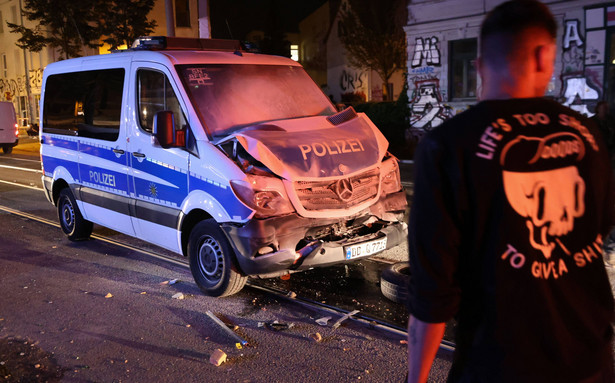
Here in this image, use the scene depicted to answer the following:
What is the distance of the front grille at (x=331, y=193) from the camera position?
507 centimetres

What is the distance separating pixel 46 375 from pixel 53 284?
7.27ft

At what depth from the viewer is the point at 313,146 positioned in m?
5.22

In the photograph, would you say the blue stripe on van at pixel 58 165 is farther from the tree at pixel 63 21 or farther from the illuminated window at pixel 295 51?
the illuminated window at pixel 295 51

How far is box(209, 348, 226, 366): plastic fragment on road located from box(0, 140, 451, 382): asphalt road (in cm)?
4

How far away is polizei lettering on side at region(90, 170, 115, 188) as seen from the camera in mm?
6632

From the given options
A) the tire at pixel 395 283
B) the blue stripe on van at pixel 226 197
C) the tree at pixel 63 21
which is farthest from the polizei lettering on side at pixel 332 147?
the tree at pixel 63 21

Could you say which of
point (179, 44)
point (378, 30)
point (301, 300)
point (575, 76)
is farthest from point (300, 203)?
point (378, 30)

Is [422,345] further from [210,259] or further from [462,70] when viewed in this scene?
[462,70]

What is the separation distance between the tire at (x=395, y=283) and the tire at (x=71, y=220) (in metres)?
4.36

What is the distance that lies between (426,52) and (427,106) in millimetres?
2007

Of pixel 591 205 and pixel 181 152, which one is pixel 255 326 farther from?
pixel 591 205

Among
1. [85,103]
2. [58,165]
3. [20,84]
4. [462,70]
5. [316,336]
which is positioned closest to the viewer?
[316,336]

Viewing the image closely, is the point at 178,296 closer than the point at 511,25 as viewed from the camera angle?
No

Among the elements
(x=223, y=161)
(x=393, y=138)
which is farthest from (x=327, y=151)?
(x=393, y=138)
